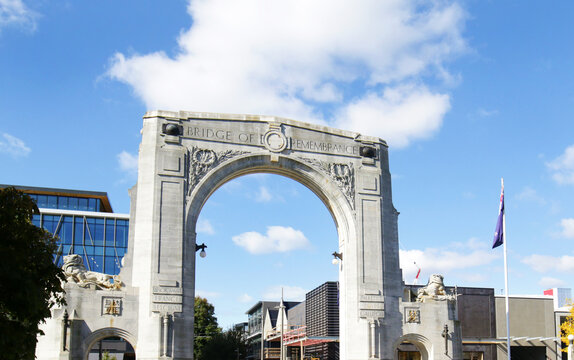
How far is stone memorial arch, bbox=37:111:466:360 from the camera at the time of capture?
26.4 meters

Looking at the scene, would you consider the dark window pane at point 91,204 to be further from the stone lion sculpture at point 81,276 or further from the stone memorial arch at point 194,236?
the stone lion sculpture at point 81,276

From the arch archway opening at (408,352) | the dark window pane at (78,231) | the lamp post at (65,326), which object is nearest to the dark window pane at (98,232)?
the dark window pane at (78,231)

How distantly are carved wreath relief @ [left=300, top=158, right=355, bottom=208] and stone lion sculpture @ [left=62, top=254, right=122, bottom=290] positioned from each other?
1046 cm

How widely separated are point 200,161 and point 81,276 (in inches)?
277

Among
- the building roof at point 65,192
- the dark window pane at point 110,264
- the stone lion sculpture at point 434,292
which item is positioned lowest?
the stone lion sculpture at point 434,292

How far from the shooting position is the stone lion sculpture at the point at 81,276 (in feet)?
86.2

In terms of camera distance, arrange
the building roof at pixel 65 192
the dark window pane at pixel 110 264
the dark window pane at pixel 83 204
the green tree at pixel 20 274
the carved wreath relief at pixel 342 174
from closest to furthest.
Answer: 1. the green tree at pixel 20 274
2. the carved wreath relief at pixel 342 174
3. the dark window pane at pixel 110 264
4. the building roof at pixel 65 192
5. the dark window pane at pixel 83 204

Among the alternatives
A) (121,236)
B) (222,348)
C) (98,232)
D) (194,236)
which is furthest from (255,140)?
(222,348)

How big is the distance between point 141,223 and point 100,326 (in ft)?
14.9

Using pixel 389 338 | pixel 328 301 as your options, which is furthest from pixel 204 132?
pixel 328 301

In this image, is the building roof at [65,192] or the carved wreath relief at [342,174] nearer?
the carved wreath relief at [342,174]

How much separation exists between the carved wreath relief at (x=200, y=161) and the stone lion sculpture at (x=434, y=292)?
11.3 m

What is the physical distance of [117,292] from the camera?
26.6 metres

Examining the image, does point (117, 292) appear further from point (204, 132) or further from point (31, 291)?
point (31, 291)
